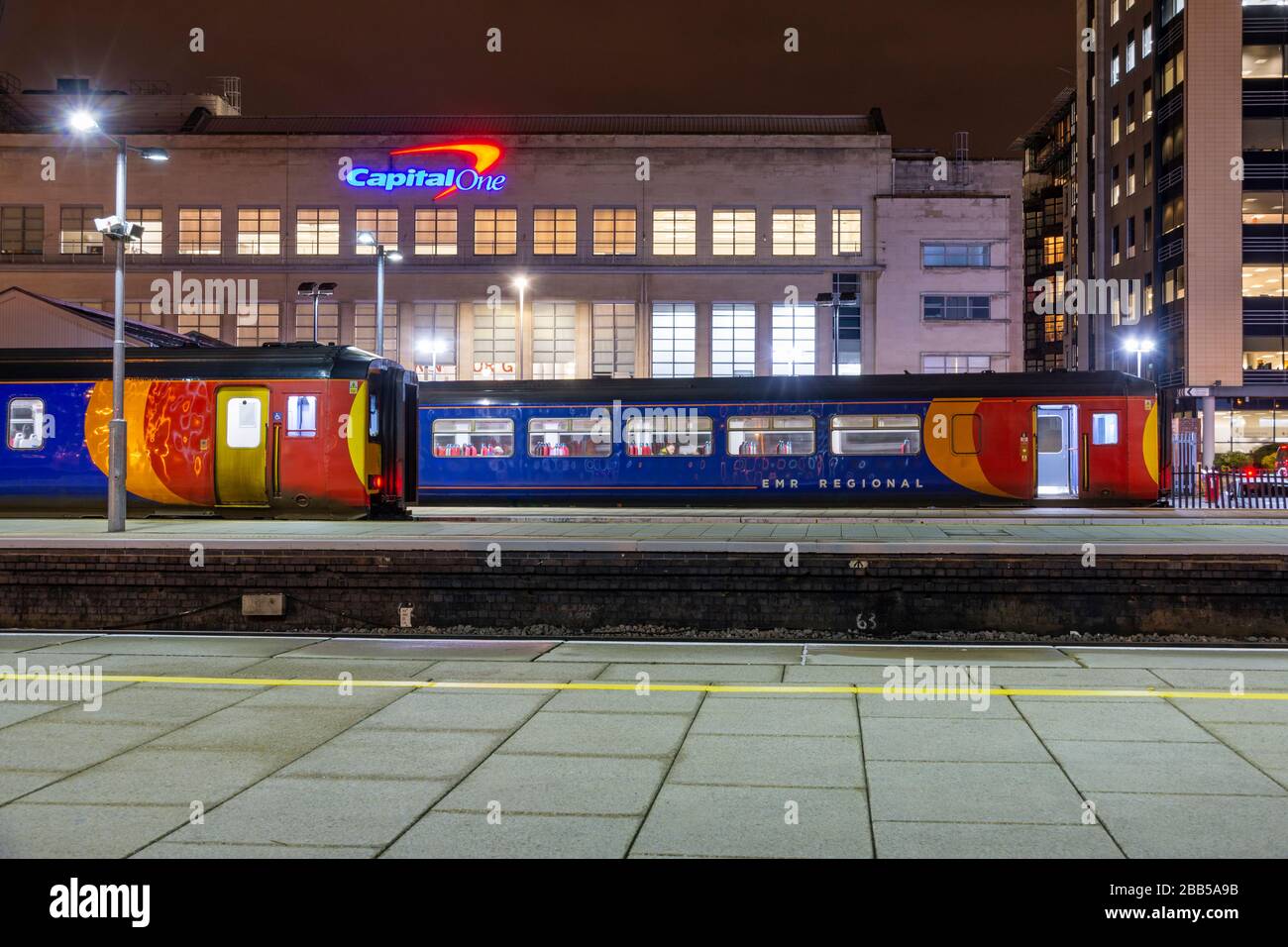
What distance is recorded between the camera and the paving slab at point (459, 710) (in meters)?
8.41

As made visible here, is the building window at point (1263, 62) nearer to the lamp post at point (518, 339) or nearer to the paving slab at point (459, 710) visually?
the lamp post at point (518, 339)

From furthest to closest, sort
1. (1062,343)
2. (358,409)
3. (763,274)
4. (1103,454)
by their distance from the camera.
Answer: (1062,343) → (763,274) → (1103,454) → (358,409)

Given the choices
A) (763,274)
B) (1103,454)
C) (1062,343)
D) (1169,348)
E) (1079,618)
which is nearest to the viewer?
(1079,618)

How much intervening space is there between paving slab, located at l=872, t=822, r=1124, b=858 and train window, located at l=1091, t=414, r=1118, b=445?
869 inches

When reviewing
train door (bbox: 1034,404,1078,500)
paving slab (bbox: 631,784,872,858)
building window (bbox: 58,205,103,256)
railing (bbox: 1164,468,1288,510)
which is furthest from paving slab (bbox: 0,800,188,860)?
building window (bbox: 58,205,103,256)

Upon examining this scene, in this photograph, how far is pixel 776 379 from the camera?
27828 mm

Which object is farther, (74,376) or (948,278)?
(948,278)

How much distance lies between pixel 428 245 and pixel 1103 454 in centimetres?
3932

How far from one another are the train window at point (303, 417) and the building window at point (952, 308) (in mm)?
41519

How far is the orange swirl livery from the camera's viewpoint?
56312mm

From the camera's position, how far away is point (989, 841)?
5723 millimetres

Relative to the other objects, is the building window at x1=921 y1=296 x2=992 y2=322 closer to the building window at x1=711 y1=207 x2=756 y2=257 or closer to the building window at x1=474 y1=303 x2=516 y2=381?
the building window at x1=711 y1=207 x2=756 y2=257

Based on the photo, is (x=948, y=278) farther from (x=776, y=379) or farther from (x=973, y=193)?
(x=776, y=379)
